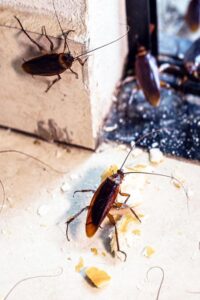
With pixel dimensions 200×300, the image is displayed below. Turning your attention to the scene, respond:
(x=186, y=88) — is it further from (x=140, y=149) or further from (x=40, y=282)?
(x=40, y=282)

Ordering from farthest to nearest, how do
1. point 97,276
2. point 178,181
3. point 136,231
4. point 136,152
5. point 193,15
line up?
1. point 193,15
2. point 136,152
3. point 178,181
4. point 136,231
5. point 97,276

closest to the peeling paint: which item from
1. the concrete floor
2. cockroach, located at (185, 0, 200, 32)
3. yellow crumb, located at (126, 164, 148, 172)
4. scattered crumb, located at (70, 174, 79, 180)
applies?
the concrete floor


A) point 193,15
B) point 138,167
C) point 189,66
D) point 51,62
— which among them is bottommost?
point 138,167

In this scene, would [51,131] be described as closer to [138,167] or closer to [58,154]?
[58,154]

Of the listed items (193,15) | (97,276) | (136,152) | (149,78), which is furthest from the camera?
(193,15)

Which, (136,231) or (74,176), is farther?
(74,176)

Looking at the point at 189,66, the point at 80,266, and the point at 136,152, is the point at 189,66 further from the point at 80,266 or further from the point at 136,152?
the point at 80,266

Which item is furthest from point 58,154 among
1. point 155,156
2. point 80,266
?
point 80,266

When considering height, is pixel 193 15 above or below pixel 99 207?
above
